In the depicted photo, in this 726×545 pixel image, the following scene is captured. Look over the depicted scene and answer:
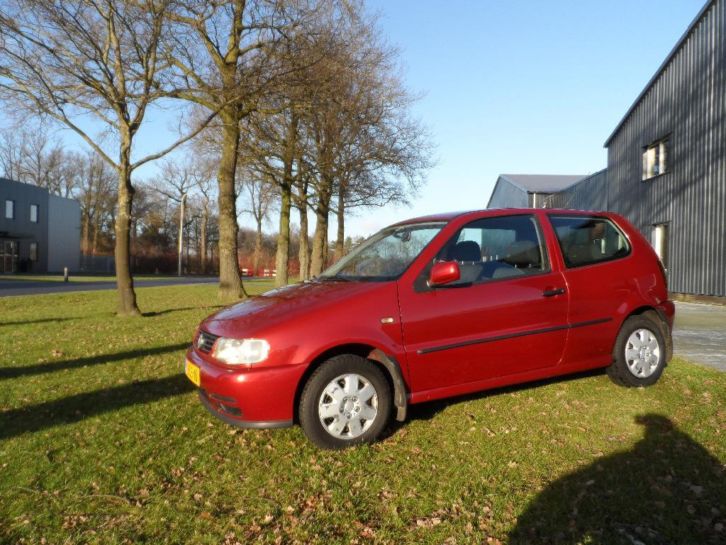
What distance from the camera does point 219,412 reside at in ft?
12.9

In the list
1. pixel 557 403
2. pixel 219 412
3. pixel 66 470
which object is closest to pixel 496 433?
pixel 557 403

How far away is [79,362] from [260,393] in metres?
4.49

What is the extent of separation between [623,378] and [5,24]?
40.1 ft

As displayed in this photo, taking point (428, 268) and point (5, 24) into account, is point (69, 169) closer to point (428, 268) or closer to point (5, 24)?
point (5, 24)

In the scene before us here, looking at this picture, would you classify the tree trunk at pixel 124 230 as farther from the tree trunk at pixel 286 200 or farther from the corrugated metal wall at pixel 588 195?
the corrugated metal wall at pixel 588 195

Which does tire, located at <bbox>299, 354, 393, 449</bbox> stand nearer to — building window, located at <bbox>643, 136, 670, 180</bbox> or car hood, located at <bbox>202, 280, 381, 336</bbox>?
car hood, located at <bbox>202, 280, 381, 336</bbox>

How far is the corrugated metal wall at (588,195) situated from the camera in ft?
74.5

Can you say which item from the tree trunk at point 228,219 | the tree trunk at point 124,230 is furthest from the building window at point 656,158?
Answer: the tree trunk at point 124,230

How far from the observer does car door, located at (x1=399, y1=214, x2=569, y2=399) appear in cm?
405

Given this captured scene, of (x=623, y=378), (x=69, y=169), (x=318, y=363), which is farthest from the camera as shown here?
(x=69, y=169)

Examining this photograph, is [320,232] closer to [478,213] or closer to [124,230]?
[124,230]

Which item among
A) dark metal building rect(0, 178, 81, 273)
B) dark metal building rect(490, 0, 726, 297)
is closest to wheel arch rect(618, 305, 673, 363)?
dark metal building rect(490, 0, 726, 297)

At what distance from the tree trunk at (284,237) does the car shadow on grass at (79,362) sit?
12.6 meters

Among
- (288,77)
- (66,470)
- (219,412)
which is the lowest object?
(66,470)
